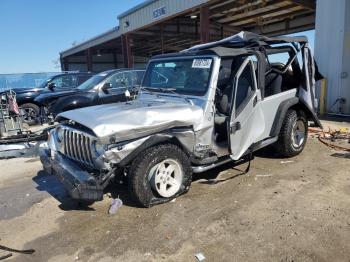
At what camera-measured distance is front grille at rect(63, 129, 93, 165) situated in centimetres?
401

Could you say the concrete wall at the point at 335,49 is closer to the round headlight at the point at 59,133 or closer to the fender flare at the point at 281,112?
the fender flare at the point at 281,112

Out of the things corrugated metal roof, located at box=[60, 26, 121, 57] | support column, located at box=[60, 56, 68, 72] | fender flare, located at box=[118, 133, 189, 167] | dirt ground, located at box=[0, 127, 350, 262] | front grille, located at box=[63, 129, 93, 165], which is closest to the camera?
dirt ground, located at box=[0, 127, 350, 262]

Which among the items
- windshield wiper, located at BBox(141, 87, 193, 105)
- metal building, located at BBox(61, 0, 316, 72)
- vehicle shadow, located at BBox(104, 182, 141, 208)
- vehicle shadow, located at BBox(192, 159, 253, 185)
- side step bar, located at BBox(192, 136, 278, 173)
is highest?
metal building, located at BBox(61, 0, 316, 72)

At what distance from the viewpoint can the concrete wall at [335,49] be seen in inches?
375

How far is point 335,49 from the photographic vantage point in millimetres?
9750

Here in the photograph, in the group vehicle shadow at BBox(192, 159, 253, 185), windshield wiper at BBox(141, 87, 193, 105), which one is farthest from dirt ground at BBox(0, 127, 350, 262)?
windshield wiper at BBox(141, 87, 193, 105)

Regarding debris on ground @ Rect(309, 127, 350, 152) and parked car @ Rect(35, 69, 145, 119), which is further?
parked car @ Rect(35, 69, 145, 119)

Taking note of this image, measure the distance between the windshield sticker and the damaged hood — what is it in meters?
0.58

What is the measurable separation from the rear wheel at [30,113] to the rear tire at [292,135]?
852 centimetres

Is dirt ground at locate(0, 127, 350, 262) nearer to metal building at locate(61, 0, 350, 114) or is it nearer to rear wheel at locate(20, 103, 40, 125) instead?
metal building at locate(61, 0, 350, 114)

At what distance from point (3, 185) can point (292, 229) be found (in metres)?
4.61

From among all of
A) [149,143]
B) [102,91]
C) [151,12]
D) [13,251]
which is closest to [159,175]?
[149,143]

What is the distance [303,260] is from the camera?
3014 millimetres

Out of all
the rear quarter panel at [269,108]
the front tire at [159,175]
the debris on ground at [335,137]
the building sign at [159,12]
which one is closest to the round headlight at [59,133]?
the front tire at [159,175]
